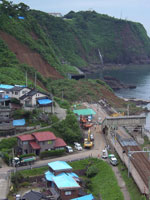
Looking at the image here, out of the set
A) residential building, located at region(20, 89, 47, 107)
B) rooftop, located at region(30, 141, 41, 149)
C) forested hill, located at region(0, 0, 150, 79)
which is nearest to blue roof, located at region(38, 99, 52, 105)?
residential building, located at region(20, 89, 47, 107)

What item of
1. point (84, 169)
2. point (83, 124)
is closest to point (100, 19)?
point (83, 124)

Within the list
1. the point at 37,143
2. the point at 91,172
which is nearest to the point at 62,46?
the point at 37,143

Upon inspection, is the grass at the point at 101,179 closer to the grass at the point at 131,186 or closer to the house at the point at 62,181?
the grass at the point at 131,186

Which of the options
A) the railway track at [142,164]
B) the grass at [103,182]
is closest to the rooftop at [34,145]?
the grass at [103,182]

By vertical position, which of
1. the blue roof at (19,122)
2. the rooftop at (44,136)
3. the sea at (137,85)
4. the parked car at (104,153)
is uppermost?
the blue roof at (19,122)

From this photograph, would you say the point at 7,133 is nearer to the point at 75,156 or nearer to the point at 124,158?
the point at 75,156

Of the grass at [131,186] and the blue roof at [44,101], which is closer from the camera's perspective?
the grass at [131,186]

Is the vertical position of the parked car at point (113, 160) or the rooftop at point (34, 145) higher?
the rooftop at point (34, 145)
